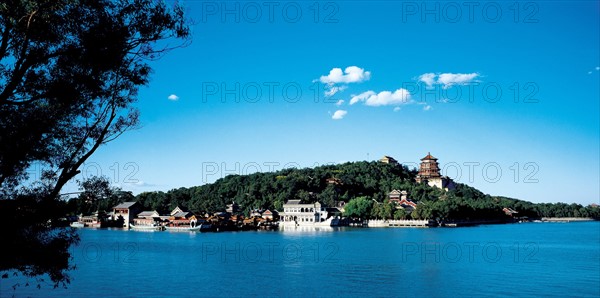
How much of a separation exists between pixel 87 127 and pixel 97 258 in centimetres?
2561

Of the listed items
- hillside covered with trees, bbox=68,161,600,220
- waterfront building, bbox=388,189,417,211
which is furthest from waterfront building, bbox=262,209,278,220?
waterfront building, bbox=388,189,417,211

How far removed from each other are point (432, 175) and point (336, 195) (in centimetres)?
2656

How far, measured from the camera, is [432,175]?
97.4 metres

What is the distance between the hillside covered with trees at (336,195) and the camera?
2822 inches

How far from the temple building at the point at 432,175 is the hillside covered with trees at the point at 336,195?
260cm

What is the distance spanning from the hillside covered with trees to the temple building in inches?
102

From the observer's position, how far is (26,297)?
1802cm

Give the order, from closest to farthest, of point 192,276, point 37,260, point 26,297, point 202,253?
point 37,260 < point 26,297 < point 192,276 < point 202,253

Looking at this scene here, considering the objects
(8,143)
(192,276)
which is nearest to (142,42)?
(8,143)

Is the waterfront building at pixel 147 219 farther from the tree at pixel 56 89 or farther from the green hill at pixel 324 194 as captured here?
the tree at pixel 56 89

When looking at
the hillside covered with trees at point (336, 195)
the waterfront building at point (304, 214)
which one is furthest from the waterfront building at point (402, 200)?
the waterfront building at point (304, 214)

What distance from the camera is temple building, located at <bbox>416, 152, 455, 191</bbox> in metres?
95.9

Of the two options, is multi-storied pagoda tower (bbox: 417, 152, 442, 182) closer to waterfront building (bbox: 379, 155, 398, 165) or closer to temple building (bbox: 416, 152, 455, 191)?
temple building (bbox: 416, 152, 455, 191)

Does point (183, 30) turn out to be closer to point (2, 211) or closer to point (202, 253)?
point (2, 211)
